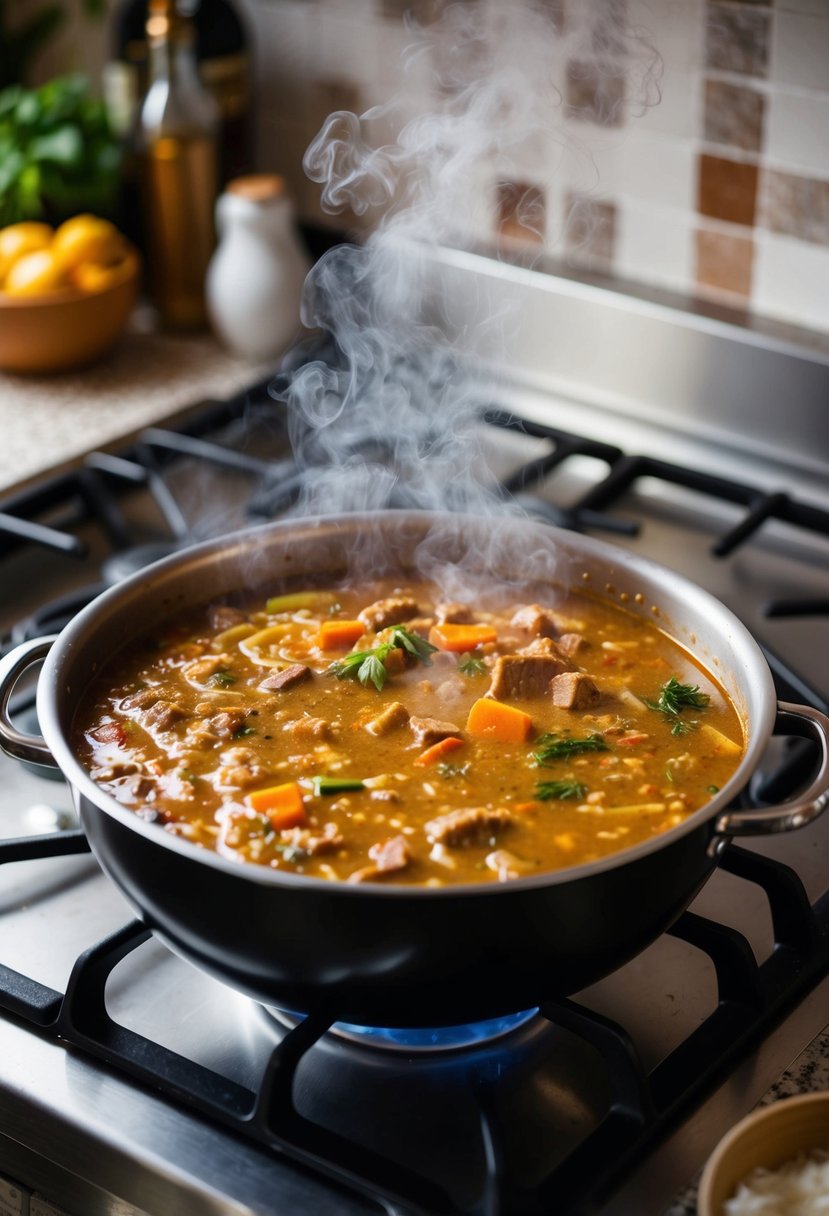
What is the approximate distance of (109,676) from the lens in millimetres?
1430

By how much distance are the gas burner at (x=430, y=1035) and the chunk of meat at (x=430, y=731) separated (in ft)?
0.86

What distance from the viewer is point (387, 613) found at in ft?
5.00

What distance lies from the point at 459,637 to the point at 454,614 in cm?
5

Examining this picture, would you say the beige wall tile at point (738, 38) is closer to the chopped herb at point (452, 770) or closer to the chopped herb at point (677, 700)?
the chopped herb at point (677, 700)

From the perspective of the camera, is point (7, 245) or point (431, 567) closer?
point (431, 567)

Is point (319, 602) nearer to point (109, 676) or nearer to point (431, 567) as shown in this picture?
point (431, 567)

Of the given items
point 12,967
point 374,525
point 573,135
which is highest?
point 573,135

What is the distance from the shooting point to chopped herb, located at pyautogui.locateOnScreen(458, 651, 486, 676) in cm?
144

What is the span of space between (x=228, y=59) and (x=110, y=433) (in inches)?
28.6

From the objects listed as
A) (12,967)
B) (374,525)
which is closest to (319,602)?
(374,525)

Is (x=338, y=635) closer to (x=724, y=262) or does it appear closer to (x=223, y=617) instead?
(x=223, y=617)

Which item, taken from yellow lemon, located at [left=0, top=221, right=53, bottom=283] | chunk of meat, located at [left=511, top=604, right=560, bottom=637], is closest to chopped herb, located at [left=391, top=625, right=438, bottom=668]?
chunk of meat, located at [left=511, top=604, right=560, bottom=637]

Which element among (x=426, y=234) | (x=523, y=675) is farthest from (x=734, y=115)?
(x=523, y=675)

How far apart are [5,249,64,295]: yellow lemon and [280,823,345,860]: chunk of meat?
134 centimetres
